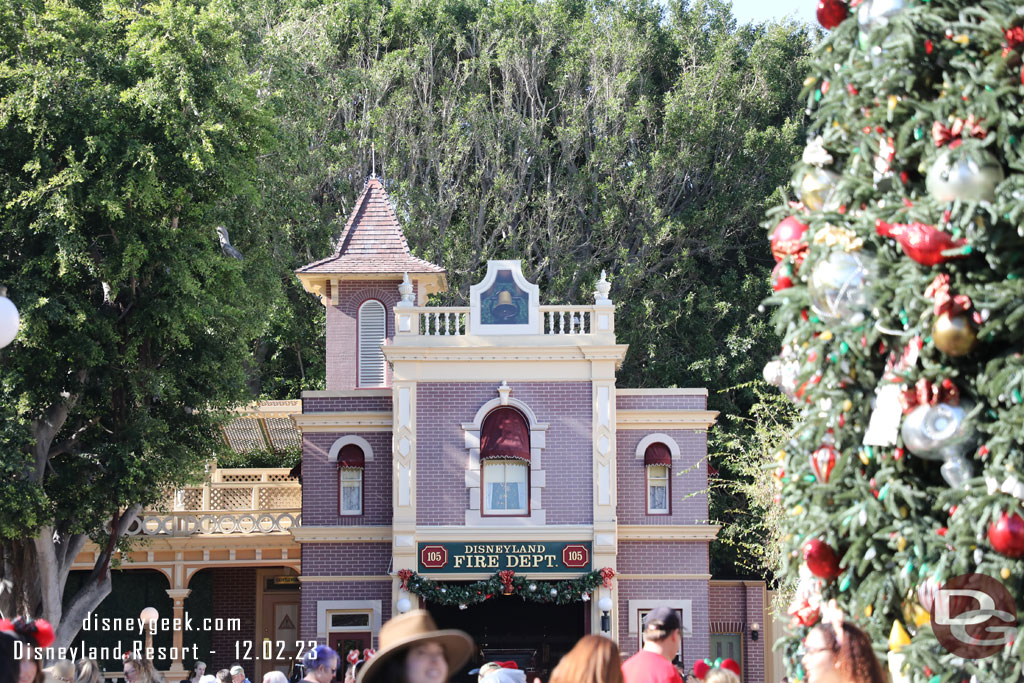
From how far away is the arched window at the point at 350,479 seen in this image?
1127 inches

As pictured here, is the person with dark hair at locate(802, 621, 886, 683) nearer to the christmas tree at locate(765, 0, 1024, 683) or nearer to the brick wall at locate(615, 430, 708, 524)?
the christmas tree at locate(765, 0, 1024, 683)

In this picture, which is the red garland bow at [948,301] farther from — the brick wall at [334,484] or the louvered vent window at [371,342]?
the louvered vent window at [371,342]

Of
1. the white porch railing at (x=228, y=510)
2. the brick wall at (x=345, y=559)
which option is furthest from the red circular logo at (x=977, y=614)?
the white porch railing at (x=228, y=510)

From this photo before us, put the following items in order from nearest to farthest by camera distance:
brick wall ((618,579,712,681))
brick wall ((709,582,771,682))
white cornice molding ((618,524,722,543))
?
brick wall ((618,579,712,681)) < white cornice molding ((618,524,722,543)) < brick wall ((709,582,771,682))

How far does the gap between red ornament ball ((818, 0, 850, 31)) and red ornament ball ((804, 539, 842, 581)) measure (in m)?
2.62

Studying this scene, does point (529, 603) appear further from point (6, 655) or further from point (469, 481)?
point (6, 655)

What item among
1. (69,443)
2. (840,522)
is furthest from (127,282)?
(840,522)

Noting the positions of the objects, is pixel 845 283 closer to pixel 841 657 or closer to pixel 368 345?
pixel 841 657

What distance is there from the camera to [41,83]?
2272cm

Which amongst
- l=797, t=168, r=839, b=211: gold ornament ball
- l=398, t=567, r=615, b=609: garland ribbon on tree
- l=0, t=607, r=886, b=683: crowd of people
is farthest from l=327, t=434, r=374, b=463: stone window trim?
l=797, t=168, r=839, b=211: gold ornament ball

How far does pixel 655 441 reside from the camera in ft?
93.2

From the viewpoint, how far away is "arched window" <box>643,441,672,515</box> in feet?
93.2

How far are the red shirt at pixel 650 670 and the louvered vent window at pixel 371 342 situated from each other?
23.4 m

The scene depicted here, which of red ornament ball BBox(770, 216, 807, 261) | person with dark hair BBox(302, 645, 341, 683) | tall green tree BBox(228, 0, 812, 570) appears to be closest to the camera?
red ornament ball BBox(770, 216, 807, 261)
